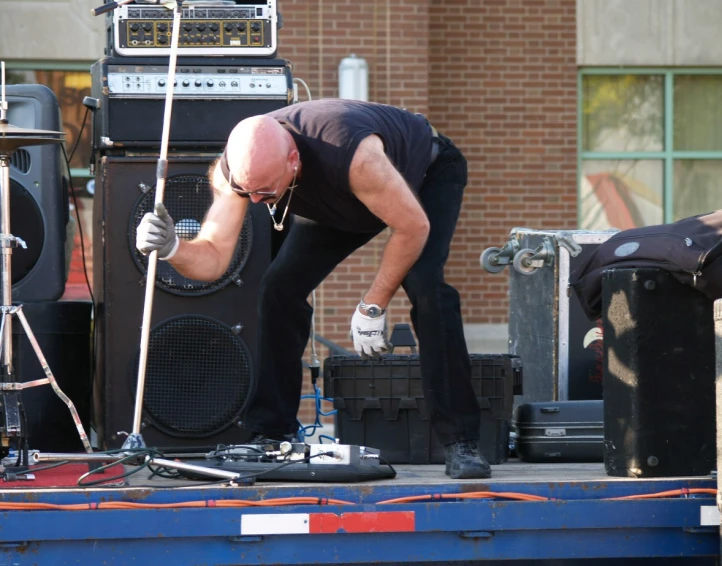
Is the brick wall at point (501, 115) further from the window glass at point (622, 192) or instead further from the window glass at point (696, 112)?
the window glass at point (696, 112)

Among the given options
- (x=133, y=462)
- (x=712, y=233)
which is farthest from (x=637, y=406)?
(x=133, y=462)

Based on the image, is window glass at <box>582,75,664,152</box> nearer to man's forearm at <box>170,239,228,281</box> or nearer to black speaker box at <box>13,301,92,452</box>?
black speaker box at <box>13,301,92,452</box>

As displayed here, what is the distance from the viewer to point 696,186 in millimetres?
10000

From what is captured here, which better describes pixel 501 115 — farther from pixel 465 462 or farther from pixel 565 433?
pixel 465 462

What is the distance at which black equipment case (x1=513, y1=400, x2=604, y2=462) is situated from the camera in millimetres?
4109

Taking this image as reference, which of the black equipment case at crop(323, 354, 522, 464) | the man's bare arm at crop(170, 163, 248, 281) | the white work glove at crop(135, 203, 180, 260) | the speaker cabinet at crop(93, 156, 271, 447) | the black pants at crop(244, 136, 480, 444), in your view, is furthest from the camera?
the speaker cabinet at crop(93, 156, 271, 447)

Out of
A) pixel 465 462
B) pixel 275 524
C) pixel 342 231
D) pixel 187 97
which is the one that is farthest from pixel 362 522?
pixel 187 97

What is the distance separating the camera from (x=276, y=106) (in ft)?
14.6

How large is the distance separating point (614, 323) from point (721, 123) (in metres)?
7.09

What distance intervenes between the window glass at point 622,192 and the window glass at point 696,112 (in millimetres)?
324

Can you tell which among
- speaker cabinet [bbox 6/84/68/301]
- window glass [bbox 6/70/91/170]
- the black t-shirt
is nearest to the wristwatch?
the black t-shirt

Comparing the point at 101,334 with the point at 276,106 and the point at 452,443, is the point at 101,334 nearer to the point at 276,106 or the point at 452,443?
the point at 276,106

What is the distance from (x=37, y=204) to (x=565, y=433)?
2.17 meters

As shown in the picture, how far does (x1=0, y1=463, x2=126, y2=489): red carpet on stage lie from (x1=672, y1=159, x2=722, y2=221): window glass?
291 inches
